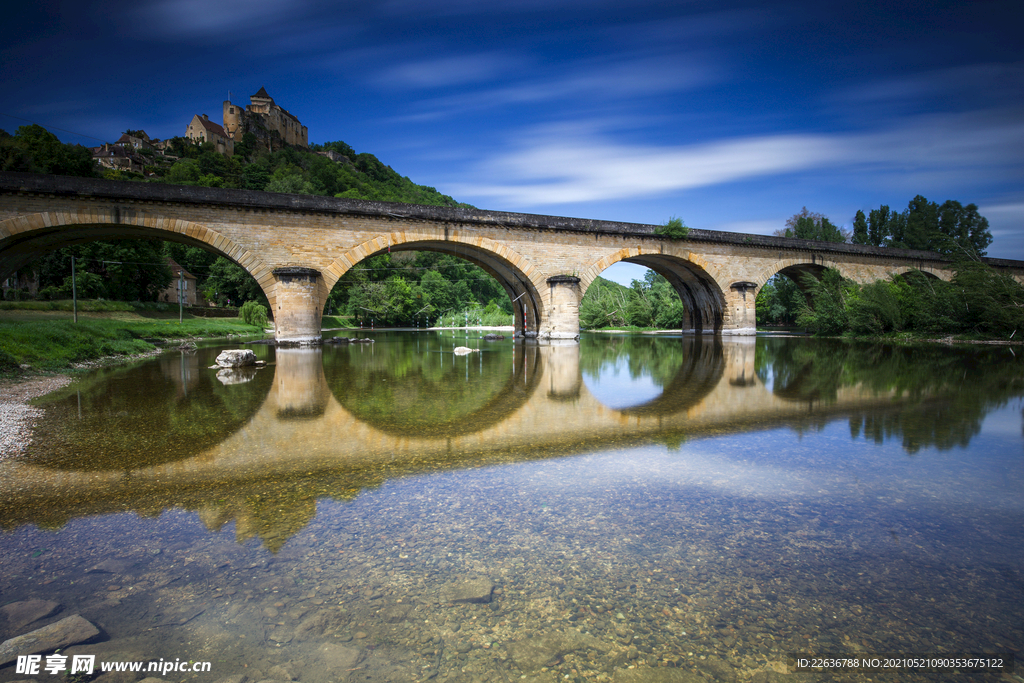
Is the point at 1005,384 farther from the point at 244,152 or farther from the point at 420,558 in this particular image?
the point at 244,152

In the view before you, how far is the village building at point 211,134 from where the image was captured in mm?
73438

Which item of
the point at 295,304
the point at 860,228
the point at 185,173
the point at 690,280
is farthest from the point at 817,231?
the point at 185,173

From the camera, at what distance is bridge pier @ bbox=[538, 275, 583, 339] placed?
2025 centimetres

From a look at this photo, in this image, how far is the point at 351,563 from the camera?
2.43 m

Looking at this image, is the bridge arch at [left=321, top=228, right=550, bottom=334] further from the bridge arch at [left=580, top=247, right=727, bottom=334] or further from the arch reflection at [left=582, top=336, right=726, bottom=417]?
the arch reflection at [left=582, top=336, right=726, bottom=417]

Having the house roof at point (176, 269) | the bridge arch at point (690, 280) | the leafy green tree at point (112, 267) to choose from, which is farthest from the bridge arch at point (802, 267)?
the house roof at point (176, 269)

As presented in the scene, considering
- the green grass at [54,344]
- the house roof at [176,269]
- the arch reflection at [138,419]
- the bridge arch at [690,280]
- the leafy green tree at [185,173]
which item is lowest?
the arch reflection at [138,419]

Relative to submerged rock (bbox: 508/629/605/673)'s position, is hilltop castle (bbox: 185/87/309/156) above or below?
above

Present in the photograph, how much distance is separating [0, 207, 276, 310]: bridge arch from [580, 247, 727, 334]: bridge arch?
42.3 ft

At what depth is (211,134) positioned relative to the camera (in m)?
73.5

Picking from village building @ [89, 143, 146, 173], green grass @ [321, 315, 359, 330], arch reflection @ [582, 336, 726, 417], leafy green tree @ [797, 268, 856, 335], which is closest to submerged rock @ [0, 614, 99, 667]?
arch reflection @ [582, 336, 726, 417]

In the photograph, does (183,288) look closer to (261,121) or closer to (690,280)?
(690,280)

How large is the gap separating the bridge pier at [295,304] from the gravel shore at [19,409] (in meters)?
7.17

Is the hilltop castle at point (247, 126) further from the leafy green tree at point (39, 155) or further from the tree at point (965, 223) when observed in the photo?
A: the tree at point (965, 223)
